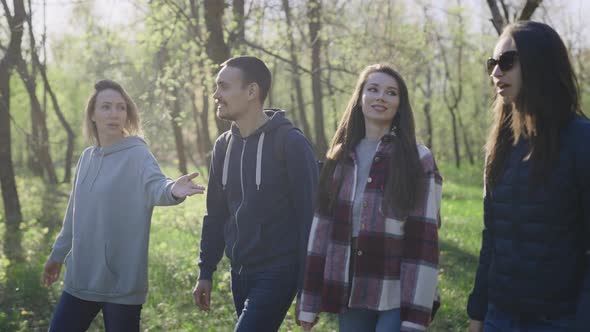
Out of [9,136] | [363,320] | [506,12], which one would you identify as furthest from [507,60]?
[9,136]

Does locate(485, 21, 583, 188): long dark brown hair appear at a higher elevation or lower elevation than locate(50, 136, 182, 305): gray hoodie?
higher

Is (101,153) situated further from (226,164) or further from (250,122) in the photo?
(250,122)

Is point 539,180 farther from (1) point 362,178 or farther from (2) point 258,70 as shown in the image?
(2) point 258,70

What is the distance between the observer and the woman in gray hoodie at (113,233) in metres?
4.61

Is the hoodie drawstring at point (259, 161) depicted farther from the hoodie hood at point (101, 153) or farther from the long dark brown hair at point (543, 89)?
the long dark brown hair at point (543, 89)

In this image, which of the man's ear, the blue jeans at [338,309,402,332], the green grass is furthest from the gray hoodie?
the green grass

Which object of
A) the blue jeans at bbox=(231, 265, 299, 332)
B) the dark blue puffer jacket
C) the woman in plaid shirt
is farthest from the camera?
the blue jeans at bbox=(231, 265, 299, 332)

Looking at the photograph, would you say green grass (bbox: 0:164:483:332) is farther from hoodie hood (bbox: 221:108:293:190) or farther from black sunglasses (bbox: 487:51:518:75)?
black sunglasses (bbox: 487:51:518:75)

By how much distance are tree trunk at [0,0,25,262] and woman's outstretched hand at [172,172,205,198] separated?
9589 millimetres

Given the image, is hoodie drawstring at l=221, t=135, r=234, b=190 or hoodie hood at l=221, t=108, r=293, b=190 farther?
hoodie drawstring at l=221, t=135, r=234, b=190

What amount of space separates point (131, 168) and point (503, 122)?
2.51 metres

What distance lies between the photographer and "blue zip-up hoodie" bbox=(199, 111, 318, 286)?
430 centimetres

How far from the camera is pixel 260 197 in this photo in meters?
4.38

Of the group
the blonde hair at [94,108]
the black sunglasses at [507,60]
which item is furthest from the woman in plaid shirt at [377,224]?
the blonde hair at [94,108]
